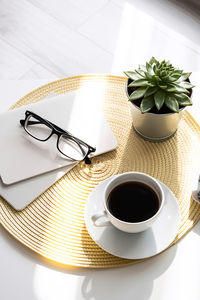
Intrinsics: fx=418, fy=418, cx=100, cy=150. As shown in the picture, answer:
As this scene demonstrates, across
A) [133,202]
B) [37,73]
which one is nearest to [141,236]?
[133,202]

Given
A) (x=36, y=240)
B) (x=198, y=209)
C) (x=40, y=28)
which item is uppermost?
(x=198, y=209)

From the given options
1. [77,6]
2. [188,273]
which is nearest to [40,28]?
[77,6]

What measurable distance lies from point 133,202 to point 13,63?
34.3 inches

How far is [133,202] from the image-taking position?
0.68m

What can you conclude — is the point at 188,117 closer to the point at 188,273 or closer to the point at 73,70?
the point at 188,273

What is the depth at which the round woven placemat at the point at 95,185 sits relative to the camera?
697 millimetres

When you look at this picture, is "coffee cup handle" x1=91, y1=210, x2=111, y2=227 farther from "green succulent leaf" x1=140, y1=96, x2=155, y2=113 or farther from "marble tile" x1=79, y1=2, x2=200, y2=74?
"marble tile" x1=79, y1=2, x2=200, y2=74

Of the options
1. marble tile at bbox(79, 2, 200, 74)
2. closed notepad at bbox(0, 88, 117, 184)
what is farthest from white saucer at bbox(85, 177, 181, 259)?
marble tile at bbox(79, 2, 200, 74)

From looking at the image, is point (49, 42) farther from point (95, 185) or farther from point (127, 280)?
point (127, 280)

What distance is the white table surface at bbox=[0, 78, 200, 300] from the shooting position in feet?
2.17

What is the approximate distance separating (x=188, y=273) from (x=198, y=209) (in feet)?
0.38

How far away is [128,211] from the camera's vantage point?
2.19 feet

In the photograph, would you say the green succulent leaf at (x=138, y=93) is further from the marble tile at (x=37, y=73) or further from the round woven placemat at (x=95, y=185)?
the marble tile at (x=37, y=73)

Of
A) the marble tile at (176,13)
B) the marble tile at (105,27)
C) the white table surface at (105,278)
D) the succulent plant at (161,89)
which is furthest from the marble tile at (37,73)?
the white table surface at (105,278)
